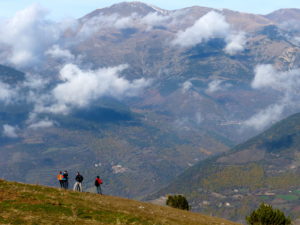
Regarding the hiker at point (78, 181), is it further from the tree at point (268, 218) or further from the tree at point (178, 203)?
the tree at point (178, 203)

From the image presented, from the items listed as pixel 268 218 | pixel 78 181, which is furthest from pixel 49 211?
pixel 268 218

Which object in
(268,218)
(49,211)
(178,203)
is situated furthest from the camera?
(178,203)

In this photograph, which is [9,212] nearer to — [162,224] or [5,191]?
[5,191]

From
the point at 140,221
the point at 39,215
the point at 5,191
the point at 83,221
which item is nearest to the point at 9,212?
the point at 39,215

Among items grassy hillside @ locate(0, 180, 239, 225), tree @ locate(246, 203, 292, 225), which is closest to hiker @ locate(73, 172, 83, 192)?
grassy hillside @ locate(0, 180, 239, 225)

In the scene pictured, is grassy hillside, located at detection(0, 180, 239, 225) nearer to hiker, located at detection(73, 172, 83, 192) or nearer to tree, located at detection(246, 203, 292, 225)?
hiker, located at detection(73, 172, 83, 192)

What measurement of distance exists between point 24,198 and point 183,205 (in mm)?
82290

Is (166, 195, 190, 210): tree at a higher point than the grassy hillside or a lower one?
higher

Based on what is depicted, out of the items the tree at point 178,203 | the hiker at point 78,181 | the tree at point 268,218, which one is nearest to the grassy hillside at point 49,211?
the hiker at point 78,181

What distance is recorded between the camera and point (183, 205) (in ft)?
450

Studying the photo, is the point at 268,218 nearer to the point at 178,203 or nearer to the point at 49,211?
the point at 49,211

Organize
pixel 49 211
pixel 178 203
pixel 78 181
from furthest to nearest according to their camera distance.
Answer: pixel 178 203 < pixel 78 181 < pixel 49 211

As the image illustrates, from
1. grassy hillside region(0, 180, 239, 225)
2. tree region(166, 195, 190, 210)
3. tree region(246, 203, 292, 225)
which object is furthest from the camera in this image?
tree region(166, 195, 190, 210)

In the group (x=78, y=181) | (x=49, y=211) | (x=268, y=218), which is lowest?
(x=268, y=218)
